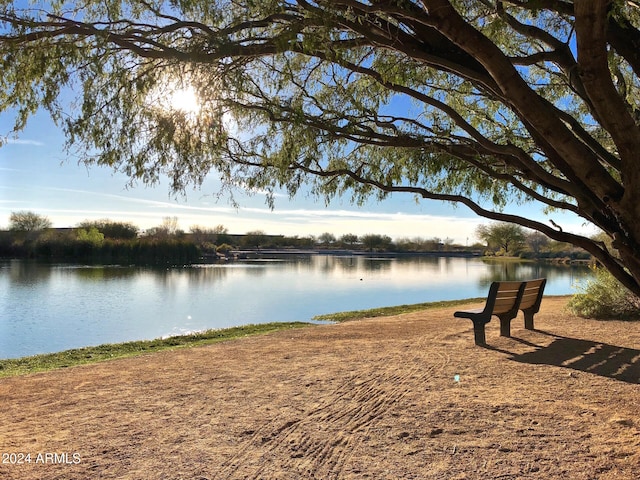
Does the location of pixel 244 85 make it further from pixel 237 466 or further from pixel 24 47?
pixel 237 466

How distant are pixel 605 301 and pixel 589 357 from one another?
382cm

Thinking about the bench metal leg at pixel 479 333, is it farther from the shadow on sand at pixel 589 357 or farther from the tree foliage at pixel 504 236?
the tree foliage at pixel 504 236

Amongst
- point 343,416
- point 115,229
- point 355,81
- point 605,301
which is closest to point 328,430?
point 343,416

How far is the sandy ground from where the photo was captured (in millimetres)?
2779

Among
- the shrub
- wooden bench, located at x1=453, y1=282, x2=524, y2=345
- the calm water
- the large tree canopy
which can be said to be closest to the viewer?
the large tree canopy

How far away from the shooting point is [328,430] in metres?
3.30

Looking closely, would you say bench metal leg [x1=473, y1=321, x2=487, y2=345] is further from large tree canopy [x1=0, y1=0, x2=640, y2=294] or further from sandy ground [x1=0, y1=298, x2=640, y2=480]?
large tree canopy [x1=0, y1=0, x2=640, y2=294]

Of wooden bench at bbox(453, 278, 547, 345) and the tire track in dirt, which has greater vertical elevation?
wooden bench at bbox(453, 278, 547, 345)

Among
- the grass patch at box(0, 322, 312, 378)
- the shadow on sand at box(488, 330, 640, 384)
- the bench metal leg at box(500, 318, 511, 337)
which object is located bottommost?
the grass patch at box(0, 322, 312, 378)

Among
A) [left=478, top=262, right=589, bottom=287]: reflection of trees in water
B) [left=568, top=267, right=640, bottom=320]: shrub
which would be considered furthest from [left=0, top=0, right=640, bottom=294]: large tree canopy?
[left=478, top=262, right=589, bottom=287]: reflection of trees in water

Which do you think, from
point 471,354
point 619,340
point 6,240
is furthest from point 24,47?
point 6,240

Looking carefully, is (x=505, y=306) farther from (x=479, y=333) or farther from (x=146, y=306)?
(x=146, y=306)

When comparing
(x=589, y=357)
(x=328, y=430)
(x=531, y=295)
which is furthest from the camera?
(x=531, y=295)

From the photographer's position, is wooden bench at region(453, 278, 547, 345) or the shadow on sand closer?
the shadow on sand
